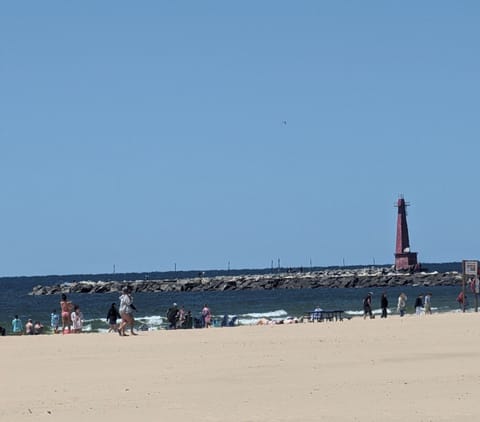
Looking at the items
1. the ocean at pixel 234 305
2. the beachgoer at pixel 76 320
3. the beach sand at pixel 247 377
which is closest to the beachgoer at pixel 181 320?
the beachgoer at pixel 76 320

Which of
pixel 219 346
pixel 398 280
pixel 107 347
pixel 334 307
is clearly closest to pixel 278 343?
pixel 219 346

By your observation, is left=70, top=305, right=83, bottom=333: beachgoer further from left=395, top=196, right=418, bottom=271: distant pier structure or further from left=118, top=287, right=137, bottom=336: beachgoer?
left=395, top=196, right=418, bottom=271: distant pier structure

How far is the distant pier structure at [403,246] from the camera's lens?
110 m

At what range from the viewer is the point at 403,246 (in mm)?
114062

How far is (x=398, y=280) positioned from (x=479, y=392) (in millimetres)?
97269

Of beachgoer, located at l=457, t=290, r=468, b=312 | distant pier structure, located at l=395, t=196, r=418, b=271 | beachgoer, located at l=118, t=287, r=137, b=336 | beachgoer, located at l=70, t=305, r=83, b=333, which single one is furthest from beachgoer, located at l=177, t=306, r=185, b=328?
distant pier structure, located at l=395, t=196, r=418, b=271

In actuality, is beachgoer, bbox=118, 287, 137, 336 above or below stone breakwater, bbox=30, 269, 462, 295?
below

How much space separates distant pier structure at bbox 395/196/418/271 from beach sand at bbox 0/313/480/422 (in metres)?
83.3

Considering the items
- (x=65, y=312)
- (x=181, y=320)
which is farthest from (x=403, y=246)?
(x=65, y=312)

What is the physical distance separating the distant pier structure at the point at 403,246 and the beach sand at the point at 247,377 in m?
83.3

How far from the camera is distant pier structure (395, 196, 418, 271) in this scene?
110250 mm

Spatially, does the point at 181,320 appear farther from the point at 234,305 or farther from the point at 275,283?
the point at 275,283

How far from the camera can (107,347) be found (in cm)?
2419

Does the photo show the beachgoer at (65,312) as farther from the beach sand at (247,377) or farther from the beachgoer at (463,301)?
the beachgoer at (463,301)
